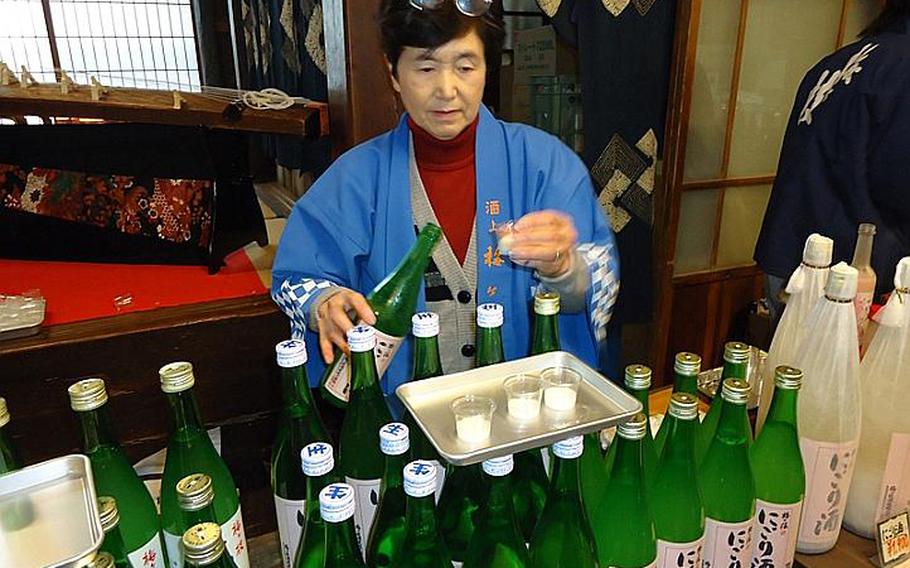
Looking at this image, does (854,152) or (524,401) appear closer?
(524,401)

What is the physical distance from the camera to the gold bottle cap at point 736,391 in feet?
2.20

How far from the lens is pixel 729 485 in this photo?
0.72m

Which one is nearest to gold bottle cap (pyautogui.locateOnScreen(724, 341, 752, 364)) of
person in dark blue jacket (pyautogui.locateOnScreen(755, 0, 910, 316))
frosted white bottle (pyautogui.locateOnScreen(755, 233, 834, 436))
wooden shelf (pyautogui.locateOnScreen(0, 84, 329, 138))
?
frosted white bottle (pyautogui.locateOnScreen(755, 233, 834, 436))

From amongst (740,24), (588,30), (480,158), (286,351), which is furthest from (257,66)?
(286,351)

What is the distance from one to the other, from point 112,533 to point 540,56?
2.46 metres

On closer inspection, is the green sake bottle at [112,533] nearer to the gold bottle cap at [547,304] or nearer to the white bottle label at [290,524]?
the white bottle label at [290,524]

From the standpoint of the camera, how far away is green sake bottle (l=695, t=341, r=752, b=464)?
729mm

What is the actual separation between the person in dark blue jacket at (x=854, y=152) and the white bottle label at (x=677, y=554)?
1.12 meters

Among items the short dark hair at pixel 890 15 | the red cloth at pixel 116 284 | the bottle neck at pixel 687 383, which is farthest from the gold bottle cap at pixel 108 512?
the short dark hair at pixel 890 15

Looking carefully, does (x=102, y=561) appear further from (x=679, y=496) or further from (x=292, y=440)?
(x=679, y=496)

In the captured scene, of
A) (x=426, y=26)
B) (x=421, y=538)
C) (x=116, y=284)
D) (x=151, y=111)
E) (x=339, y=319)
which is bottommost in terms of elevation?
(x=116, y=284)

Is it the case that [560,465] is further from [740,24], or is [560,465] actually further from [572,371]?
[740,24]

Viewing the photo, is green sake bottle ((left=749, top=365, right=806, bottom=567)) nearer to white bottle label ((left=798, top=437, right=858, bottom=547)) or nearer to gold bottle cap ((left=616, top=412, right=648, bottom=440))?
white bottle label ((left=798, top=437, right=858, bottom=547))

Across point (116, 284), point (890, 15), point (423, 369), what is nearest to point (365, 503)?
point (423, 369)
